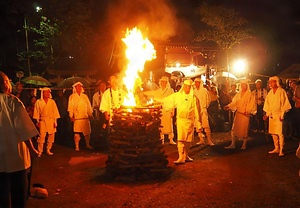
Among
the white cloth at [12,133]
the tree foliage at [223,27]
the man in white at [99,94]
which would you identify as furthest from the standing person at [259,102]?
the white cloth at [12,133]

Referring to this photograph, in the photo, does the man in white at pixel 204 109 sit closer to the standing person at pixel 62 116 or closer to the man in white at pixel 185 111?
the man in white at pixel 185 111

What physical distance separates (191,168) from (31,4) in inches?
540

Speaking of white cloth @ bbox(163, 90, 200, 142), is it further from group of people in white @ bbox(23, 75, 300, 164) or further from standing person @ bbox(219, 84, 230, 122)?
standing person @ bbox(219, 84, 230, 122)

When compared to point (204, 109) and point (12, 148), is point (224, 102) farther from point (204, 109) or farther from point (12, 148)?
point (12, 148)

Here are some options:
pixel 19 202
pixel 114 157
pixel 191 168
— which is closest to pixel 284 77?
pixel 191 168

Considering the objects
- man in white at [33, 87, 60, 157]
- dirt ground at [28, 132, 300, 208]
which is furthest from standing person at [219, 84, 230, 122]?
man in white at [33, 87, 60, 157]

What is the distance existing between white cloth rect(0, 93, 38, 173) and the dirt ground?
78.1 inches

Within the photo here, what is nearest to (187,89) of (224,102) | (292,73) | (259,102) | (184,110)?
(184,110)

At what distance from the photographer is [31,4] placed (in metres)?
17.7

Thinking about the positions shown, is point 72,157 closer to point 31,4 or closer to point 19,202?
point 19,202

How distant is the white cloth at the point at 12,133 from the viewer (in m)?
4.42

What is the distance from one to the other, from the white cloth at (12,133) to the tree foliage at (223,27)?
2029 cm

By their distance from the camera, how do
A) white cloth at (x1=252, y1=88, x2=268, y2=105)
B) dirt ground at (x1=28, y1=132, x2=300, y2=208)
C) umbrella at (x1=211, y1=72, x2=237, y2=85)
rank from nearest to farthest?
dirt ground at (x1=28, y1=132, x2=300, y2=208)
white cloth at (x1=252, y1=88, x2=268, y2=105)
umbrella at (x1=211, y1=72, x2=237, y2=85)

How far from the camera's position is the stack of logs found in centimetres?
756
